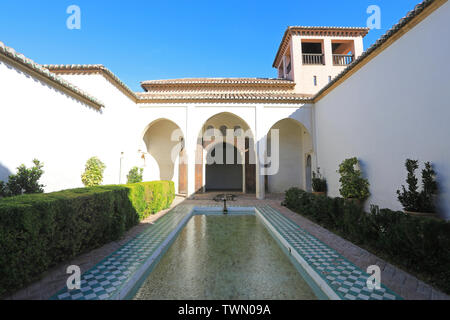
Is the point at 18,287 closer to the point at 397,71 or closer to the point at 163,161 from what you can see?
the point at 397,71

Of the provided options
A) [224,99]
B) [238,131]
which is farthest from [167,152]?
[224,99]

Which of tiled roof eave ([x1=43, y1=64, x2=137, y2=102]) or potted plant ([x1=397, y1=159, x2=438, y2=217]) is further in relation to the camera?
tiled roof eave ([x1=43, y1=64, x2=137, y2=102])

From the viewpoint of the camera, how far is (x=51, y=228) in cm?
305

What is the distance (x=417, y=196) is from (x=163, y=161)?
11.6 m

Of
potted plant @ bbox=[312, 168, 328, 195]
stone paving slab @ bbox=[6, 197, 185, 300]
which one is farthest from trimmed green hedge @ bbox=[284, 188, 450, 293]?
stone paving slab @ bbox=[6, 197, 185, 300]

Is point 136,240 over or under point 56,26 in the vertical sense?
under

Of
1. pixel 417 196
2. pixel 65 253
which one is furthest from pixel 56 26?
pixel 417 196

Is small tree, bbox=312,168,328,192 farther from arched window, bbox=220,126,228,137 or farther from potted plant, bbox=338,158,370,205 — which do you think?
arched window, bbox=220,126,228,137

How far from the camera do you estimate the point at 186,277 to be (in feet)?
10.5

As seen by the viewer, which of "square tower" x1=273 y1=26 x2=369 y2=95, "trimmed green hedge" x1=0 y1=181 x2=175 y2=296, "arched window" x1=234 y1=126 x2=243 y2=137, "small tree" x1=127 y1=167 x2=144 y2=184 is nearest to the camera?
"trimmed green hedge" x1=0 y1=181 x2=175 y2=296

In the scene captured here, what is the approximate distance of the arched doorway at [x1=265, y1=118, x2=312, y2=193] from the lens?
12.7 metres

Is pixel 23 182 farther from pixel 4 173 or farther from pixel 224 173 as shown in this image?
pixel 224 173

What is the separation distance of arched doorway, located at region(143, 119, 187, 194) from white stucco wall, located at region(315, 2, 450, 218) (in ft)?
28.9

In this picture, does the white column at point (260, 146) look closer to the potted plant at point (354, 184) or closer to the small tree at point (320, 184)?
the small tree at point (320, 184)
